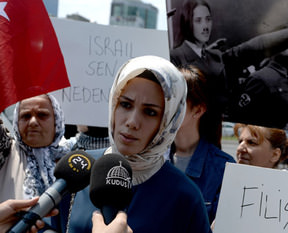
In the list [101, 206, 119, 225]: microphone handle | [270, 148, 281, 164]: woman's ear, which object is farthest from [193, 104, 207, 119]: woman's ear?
[101, 206, 119, 225]: microphone handle

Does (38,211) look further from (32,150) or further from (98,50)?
(98,50)

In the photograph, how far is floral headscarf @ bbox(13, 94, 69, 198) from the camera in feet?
7.43

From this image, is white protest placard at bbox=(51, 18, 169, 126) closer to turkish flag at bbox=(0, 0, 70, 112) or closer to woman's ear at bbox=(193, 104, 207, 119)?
turkish flag at bbox=(0, 0, 70, 112)

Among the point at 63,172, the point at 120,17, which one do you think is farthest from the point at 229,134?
the point at 120,17

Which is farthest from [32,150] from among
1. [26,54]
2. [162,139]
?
[162,139]

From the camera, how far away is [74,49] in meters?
3.11

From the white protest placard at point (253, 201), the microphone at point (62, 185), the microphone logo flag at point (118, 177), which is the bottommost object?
the white protest placard at point (253, 201)

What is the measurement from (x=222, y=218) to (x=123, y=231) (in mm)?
608

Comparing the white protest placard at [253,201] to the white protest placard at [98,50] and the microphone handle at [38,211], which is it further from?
the white protest placard at [98,50]

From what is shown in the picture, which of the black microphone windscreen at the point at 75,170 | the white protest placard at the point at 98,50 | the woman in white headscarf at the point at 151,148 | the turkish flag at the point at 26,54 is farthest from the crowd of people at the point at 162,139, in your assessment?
the white protest placard at the point at 98,50

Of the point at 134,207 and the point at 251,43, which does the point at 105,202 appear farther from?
the point at 251,43

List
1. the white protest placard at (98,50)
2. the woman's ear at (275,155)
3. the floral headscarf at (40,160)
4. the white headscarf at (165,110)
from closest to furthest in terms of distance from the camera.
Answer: the white headscarf at (165,110) < the floral headscarf at (40,160) < the woman's ear at (275,155) < the white protest placard at (98,50)

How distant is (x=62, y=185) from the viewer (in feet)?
3.64

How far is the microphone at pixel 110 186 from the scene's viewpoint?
3.40 feet
